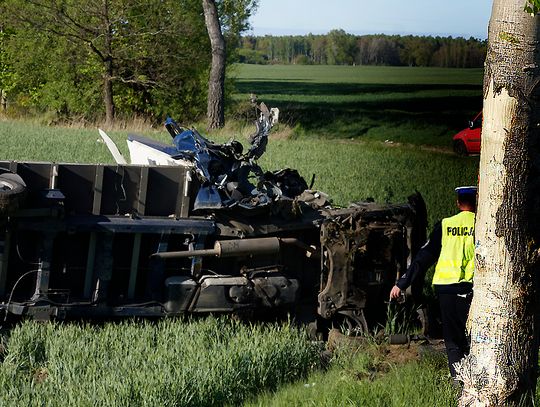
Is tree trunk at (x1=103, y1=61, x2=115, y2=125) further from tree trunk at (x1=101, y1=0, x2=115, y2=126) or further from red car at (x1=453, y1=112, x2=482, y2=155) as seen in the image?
red car at (x1=453, y1=112, x2=482, y2=155)

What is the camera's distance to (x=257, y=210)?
31.8 ft

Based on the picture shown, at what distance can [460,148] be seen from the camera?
28906mm

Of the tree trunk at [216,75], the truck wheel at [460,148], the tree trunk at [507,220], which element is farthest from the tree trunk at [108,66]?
the tree trunk at [507,220]

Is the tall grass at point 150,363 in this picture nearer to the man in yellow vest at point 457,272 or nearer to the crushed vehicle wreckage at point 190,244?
the crushed vehicle wreckage at point 190,244

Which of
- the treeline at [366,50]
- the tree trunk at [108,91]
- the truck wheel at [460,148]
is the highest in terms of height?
the treeline at [366,50]

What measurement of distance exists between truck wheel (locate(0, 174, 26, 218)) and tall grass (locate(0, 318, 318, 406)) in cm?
98

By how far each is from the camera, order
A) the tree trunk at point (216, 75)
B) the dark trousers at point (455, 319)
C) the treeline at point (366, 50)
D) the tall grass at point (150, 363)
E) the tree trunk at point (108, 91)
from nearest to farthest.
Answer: the tall grass at point (150, 363) → the dark trousers at point (455, 319) → the tree trunk at point (216, 75) → the tree trunk at point (108, 91) → the treeline at point (366, 50)

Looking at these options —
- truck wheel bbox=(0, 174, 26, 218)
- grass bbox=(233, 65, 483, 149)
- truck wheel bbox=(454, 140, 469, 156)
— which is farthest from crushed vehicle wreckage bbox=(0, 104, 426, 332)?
grass bbox=(233, 65, 483, 149)

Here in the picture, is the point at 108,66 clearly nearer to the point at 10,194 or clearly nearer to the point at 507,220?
the point at 10,194

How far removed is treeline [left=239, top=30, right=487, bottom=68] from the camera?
43.6 meters

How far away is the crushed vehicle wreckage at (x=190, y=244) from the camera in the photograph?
9.04 metres

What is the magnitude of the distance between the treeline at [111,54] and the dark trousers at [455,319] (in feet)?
91.7

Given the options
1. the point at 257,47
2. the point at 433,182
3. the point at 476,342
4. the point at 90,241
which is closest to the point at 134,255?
the point at 90,241

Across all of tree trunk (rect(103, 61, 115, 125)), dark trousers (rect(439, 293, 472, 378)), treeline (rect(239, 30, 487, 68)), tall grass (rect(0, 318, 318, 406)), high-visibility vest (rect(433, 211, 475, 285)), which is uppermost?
treeline (rect(239, 30, 487, 68))
